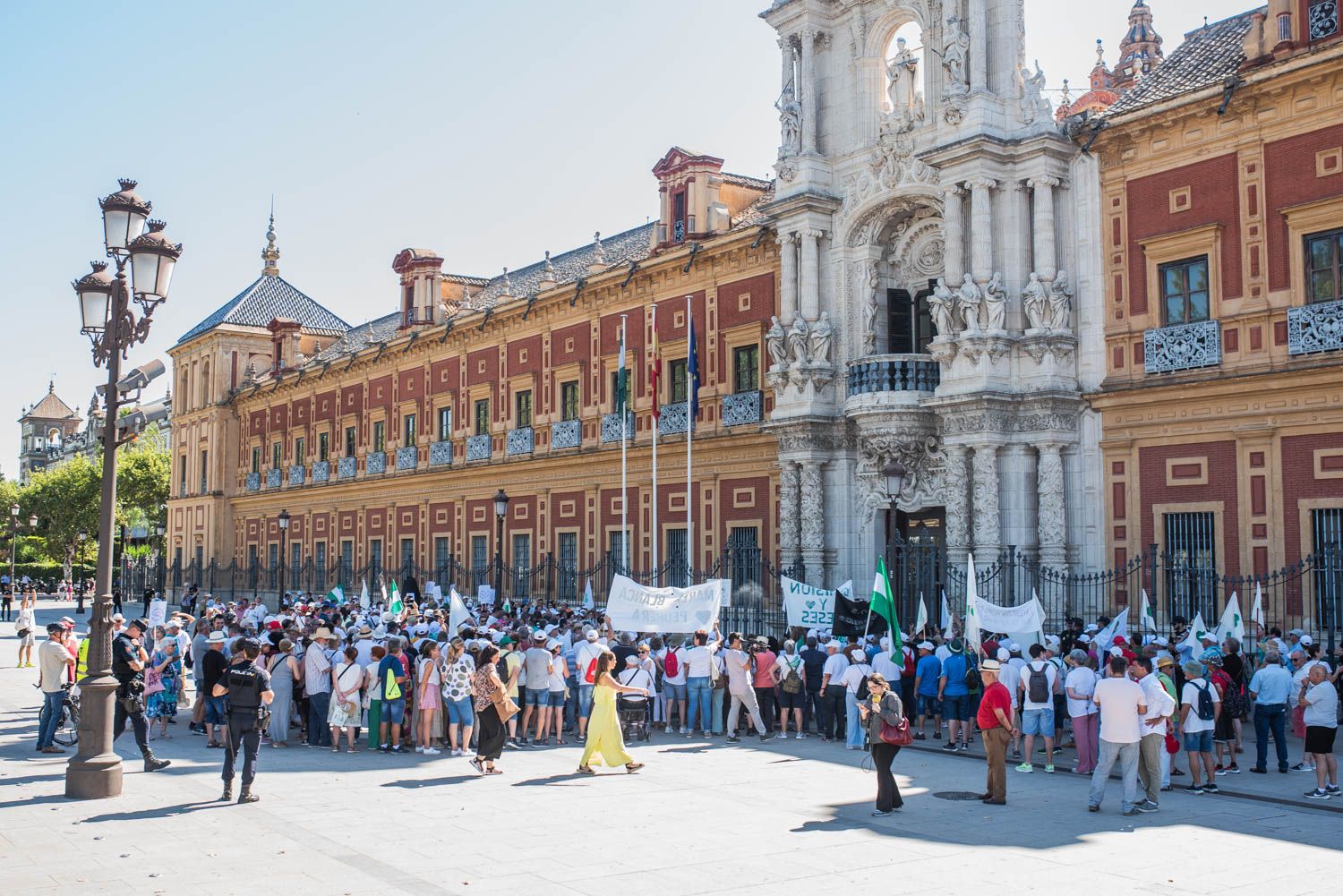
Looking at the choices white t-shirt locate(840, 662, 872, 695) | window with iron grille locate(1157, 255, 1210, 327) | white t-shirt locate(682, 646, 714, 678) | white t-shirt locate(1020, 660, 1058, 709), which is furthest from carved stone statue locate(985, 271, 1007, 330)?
white t-shirt locate(1020, 660, 1058, 709)

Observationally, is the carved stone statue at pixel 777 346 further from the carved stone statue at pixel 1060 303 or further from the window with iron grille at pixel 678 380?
the carved stone statue at pixel 1060 303

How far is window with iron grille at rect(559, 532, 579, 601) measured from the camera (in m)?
34.8

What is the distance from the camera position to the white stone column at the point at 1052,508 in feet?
73.6

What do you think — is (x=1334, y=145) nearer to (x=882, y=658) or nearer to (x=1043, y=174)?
(x=1043, y=174)

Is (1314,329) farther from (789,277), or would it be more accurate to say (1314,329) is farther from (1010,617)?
(789,277)

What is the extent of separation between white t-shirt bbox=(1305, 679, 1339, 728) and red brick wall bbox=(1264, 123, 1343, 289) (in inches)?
360

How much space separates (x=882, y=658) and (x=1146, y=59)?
35.1 metres

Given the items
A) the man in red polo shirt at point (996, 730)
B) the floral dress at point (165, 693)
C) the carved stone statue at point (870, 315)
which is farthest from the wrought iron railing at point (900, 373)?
the floral dress at point (165, 693)

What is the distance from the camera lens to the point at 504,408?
1534 inches

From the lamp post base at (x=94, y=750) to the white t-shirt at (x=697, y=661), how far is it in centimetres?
783

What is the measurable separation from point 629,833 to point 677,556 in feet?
65.7

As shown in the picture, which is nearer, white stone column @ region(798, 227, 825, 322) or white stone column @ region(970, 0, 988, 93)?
white stone column @ region(970, 0, 988, 93)

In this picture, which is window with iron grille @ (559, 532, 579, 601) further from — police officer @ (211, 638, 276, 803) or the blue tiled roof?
the blue tiled roof

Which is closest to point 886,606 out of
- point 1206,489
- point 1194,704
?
point 1194,704
